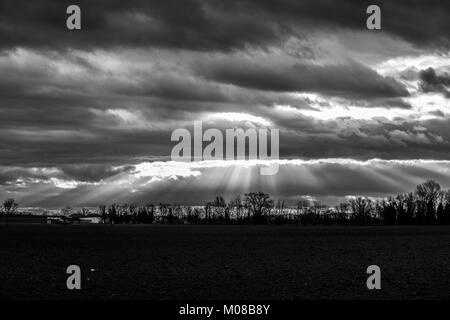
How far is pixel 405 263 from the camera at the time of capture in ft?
136

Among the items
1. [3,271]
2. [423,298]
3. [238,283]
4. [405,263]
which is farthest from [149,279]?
[405,263]

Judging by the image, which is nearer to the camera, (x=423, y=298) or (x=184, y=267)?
(x=423, y=298)

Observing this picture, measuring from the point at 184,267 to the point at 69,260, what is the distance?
1039cm

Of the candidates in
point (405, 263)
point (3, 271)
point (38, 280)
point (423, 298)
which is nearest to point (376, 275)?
point (423, 298)

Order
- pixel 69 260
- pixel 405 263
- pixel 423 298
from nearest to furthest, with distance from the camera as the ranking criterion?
pixel 423 298, pixel 405 263, pixel 69 260

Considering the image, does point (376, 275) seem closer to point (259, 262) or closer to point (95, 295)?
point (259, 262)
